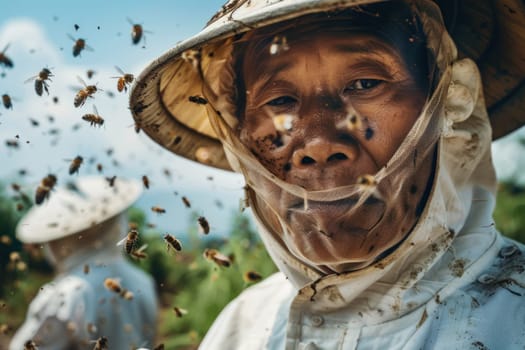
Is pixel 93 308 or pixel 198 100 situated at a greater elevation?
pixel 198 100

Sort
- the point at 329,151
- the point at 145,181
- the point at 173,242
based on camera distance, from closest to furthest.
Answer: the point at 329,151
the point at 173,242
the point at 145,181

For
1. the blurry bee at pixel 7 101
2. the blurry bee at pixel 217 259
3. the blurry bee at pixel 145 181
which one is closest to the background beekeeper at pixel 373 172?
the blurry bee at pixel 217 259

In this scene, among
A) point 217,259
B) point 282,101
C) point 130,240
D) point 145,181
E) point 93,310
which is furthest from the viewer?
point 93,310

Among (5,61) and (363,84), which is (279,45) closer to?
(363,84)

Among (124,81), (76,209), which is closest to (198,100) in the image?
(124,81)

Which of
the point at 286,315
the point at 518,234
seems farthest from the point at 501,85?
A: the point at 518,234

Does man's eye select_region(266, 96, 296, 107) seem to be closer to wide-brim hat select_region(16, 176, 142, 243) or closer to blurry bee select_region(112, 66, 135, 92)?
blurry bee select_region(112, 66, 135, 92)

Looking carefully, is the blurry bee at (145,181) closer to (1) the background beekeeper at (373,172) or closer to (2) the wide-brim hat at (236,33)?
(2) the wide-brim hat at (236,33)
